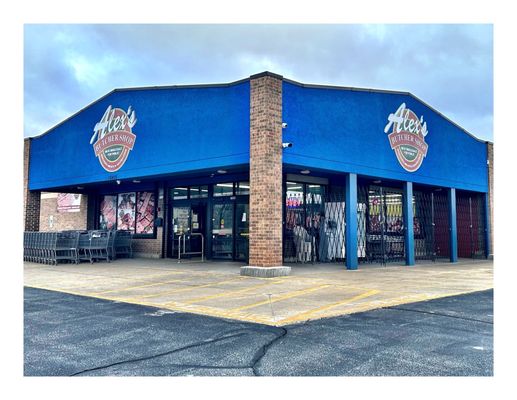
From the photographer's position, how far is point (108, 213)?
20469 millimetres

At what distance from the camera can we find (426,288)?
898cm

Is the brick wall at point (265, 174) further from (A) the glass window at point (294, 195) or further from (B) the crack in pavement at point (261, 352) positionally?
(B) the crack in pavement at point (261, 352)

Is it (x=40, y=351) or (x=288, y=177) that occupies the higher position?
(x=288, y=177)

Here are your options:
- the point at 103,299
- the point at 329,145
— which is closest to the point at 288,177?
the point at 329,145

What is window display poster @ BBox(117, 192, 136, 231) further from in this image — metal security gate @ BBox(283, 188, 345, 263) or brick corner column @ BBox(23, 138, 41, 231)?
metal security gate @ BBox(283, 188, 345, 263)

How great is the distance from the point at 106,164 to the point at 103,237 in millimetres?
2831

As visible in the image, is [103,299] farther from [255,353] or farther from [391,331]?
[391,331]

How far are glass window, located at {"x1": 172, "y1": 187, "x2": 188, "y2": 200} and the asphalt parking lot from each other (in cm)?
1086

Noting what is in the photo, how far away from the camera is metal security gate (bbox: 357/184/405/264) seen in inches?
634

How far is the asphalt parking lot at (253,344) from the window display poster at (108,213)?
13.9m

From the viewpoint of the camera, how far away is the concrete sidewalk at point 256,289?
259 inches

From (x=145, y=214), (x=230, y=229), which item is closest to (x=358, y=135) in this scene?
(x=230, y=229)

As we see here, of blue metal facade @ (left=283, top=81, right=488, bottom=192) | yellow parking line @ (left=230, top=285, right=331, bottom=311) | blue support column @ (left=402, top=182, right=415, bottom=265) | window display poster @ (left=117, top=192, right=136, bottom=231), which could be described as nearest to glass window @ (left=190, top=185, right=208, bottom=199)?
window display poster @ (left=117, top=192, right=136, bottom=231)

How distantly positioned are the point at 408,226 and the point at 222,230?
6.91m
